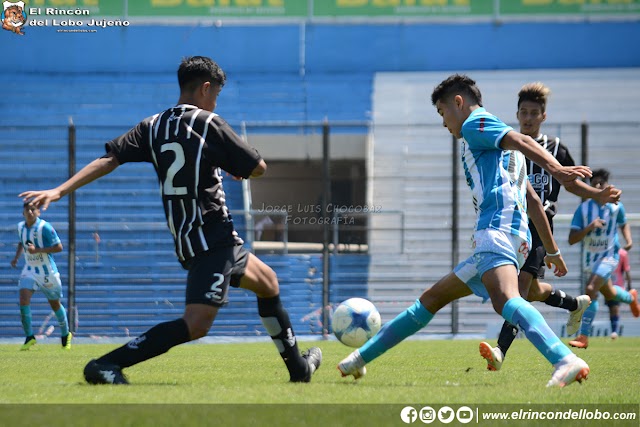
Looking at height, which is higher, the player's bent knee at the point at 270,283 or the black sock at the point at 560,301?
the player's bent knee at the point at 270,283

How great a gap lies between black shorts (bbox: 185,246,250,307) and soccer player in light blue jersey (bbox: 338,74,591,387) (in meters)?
0.89

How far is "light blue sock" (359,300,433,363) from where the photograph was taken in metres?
5.72

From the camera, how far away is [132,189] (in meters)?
18.5

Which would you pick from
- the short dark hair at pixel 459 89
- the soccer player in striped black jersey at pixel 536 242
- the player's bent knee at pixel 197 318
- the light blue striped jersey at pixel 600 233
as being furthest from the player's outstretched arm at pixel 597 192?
the light blue striped jersey at pixel 600 233

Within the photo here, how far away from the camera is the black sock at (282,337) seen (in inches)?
224

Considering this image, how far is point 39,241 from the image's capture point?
1288 centimetres

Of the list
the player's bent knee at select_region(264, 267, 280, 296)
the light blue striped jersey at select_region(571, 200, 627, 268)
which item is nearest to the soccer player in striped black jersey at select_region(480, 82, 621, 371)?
the player's bent knee at select_region(264, 267, 280, 296)

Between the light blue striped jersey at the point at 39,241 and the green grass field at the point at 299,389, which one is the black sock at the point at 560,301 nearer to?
the green grass field at the point at 299,389

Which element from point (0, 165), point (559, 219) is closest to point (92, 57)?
point (0, 165)

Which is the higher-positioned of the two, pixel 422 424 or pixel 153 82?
pixel 153 82

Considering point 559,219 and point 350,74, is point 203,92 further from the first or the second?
point 350,74

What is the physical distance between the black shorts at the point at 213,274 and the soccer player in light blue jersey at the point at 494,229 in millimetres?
891

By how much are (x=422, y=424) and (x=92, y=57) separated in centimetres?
1899

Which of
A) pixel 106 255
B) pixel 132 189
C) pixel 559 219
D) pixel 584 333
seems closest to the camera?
pixel 584 333
